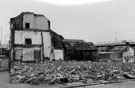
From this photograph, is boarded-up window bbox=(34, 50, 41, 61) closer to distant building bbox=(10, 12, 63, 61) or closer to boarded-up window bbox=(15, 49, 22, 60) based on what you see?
distant building bbox=(10, 12, 63, 61)

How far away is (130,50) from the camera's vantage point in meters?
33.6

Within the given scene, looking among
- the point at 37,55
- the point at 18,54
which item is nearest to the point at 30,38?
the point at 37,55

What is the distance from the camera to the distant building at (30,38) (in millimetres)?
24172

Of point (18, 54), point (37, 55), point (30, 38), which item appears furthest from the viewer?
point (37, 55)

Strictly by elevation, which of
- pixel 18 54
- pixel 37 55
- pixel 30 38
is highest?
pixel 30 38

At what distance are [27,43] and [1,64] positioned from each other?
16.9 ft

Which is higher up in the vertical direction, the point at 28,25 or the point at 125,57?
the point at 28,25

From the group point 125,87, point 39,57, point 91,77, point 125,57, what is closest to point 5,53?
point 39,57

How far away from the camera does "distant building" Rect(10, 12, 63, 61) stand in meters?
24.2

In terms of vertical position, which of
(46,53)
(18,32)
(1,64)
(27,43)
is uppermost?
(18,32)

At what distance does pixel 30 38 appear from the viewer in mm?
25031

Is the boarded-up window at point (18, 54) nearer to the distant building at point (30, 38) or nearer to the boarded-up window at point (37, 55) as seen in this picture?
the distant building at point (30, 38)

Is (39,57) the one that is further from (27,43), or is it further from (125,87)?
(125,87)

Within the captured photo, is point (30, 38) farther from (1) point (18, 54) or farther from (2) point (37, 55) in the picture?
(1) point (18, 54)
